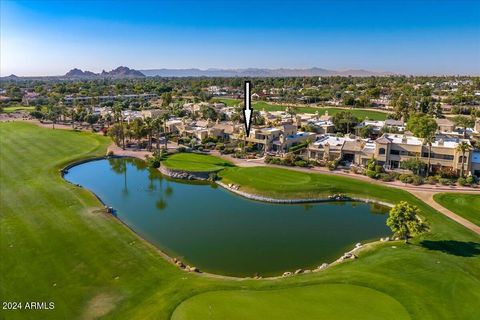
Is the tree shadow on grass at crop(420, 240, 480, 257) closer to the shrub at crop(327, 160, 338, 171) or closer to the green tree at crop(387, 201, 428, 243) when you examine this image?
the green tree at crop(387, 201, 428, 243)

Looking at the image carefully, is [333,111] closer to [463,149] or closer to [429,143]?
[429,143]

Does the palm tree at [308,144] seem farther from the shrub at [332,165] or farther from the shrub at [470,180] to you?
the shrub at [470,180]

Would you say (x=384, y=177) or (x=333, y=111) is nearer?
(x=384, y=177)

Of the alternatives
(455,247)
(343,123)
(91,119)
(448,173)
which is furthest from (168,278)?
(91,119)

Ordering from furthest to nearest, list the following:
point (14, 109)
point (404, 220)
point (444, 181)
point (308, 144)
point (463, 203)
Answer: point (14, 109)
point (308, 144)
point (444, 181)
point (463, 203)
point (404, 220)

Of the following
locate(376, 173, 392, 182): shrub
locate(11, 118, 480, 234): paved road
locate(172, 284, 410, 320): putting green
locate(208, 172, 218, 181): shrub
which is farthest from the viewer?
locate(208, 172, 218, 181): shrub

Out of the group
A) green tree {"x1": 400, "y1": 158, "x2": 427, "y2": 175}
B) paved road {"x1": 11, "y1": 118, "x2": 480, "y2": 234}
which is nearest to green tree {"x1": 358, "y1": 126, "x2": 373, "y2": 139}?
green tree {"x1": 400, "y1": 158, "x2": 427, "y2": 175}
